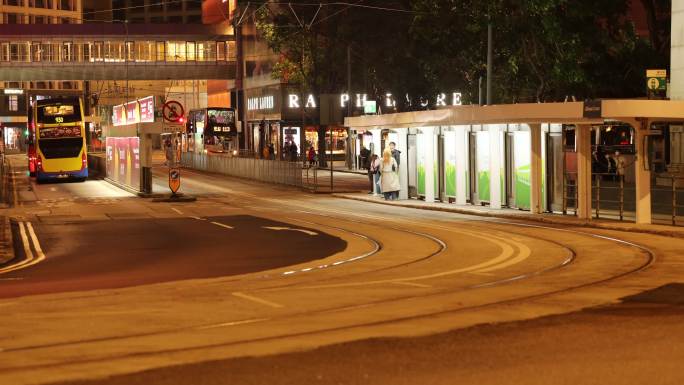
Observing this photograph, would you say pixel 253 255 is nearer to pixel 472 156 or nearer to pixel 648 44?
pixel 472 156

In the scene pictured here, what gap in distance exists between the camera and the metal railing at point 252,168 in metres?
48.0

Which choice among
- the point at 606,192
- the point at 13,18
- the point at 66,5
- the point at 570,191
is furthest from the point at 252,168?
the point at 66,5

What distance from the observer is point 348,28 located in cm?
6350

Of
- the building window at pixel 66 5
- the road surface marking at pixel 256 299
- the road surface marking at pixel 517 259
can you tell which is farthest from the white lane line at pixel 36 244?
the building window at pixel 66 5

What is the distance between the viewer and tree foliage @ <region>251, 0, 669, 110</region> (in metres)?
38.2

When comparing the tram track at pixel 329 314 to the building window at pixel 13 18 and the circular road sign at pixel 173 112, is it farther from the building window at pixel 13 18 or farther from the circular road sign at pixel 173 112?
the building window at pixel 13 18

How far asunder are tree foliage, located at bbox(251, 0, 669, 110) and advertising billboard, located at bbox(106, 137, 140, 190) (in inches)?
518

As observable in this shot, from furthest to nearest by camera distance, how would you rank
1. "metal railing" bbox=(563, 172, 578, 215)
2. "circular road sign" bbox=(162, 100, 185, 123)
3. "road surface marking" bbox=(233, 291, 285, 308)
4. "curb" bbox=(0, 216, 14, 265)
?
"circular road sign" bbox=(162, 100, 185, 123) < "metal railing" bbox=(563, 172, 578, 215) < "curb" bbox=(0, 216, 14, 265) < "road surface marking" bbox=(233, 291, 285, 308)

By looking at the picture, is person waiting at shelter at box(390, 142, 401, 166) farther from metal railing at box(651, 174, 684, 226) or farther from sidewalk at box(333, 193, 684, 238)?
metal railing at box(651, 174, 684, 226)

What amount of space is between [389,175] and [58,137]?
2277 centimetres

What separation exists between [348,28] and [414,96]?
5.60 meters

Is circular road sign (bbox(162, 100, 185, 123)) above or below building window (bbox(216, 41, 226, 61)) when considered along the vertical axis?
below

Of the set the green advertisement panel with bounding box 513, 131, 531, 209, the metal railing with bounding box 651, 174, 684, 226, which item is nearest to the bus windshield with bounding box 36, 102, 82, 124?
the green advertisement panel with bounding box 513, 131, 531, 209

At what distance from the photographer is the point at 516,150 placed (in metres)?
29.3
